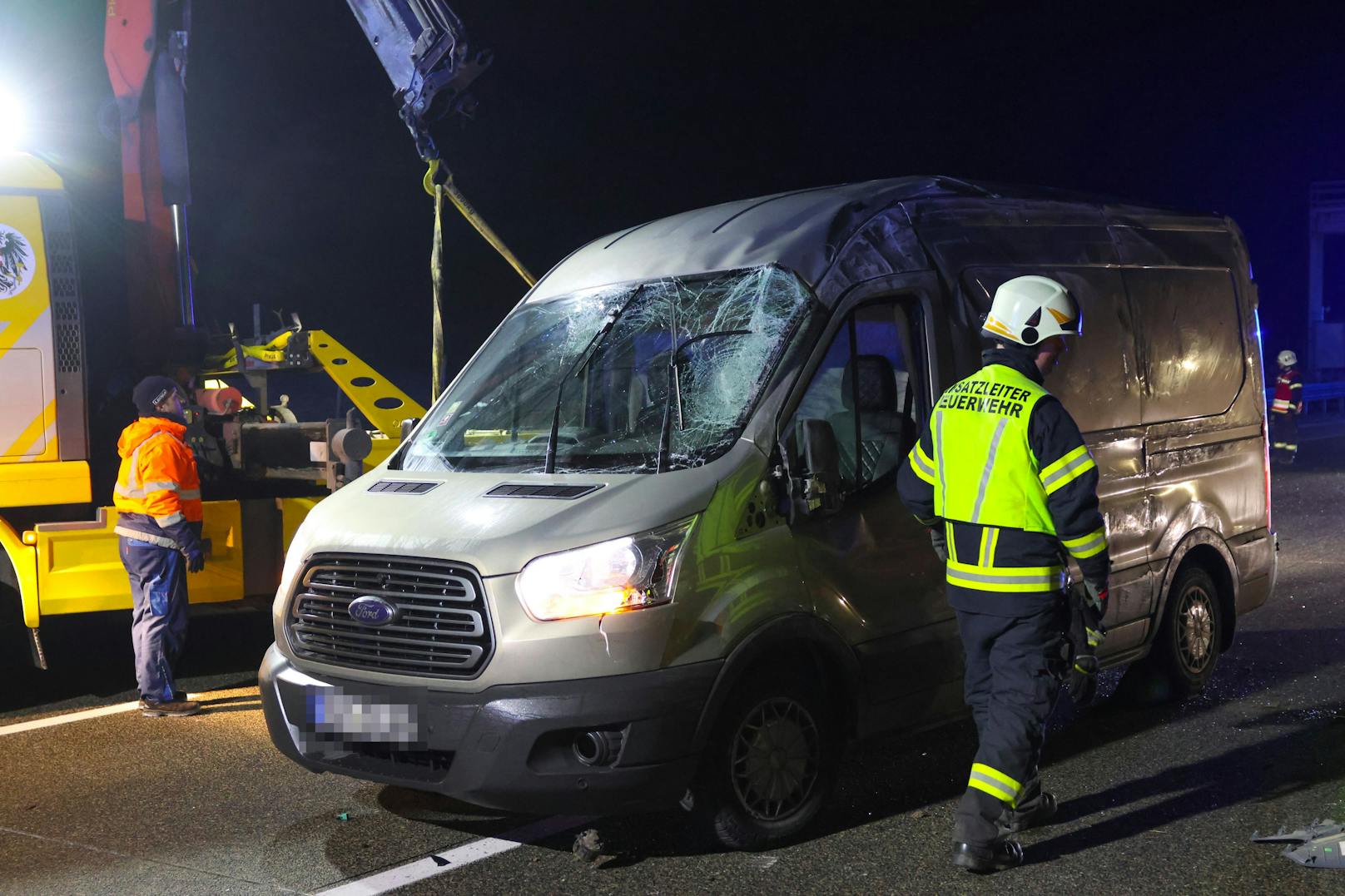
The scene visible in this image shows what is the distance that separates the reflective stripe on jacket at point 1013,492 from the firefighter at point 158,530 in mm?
4028

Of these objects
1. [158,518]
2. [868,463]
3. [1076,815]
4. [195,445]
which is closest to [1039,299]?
[868,463]

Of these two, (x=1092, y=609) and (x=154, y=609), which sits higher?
(x=1092, y=609)

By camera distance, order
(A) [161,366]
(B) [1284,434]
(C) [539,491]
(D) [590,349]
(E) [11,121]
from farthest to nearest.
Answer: (B) [1284,434], (A) [161,366], (E) [11,121], (D) [590,349], (C) [539,491]

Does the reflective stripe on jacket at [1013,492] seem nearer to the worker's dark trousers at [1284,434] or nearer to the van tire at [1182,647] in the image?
the van tire at [1182,647]

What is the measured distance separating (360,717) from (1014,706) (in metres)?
2.04

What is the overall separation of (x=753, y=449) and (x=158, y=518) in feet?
11.6

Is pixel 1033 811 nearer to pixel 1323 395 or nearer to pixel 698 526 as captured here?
pixel 698 526

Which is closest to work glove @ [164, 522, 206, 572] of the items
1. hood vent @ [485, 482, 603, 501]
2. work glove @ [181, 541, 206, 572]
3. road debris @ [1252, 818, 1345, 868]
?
work glove @ [181, 541, 206, 572]

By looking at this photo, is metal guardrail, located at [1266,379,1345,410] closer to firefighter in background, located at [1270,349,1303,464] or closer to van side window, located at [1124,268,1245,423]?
firefighter in background, located at [1270,349,1303,464]

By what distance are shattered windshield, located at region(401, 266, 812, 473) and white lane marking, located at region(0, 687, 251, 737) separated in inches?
105

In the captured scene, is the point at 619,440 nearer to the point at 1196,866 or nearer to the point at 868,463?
the point at 868,463

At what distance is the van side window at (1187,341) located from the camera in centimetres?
620

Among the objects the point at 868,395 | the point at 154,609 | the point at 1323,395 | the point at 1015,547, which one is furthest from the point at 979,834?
the point at 1323,395

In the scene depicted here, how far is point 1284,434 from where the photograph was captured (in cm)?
1795
